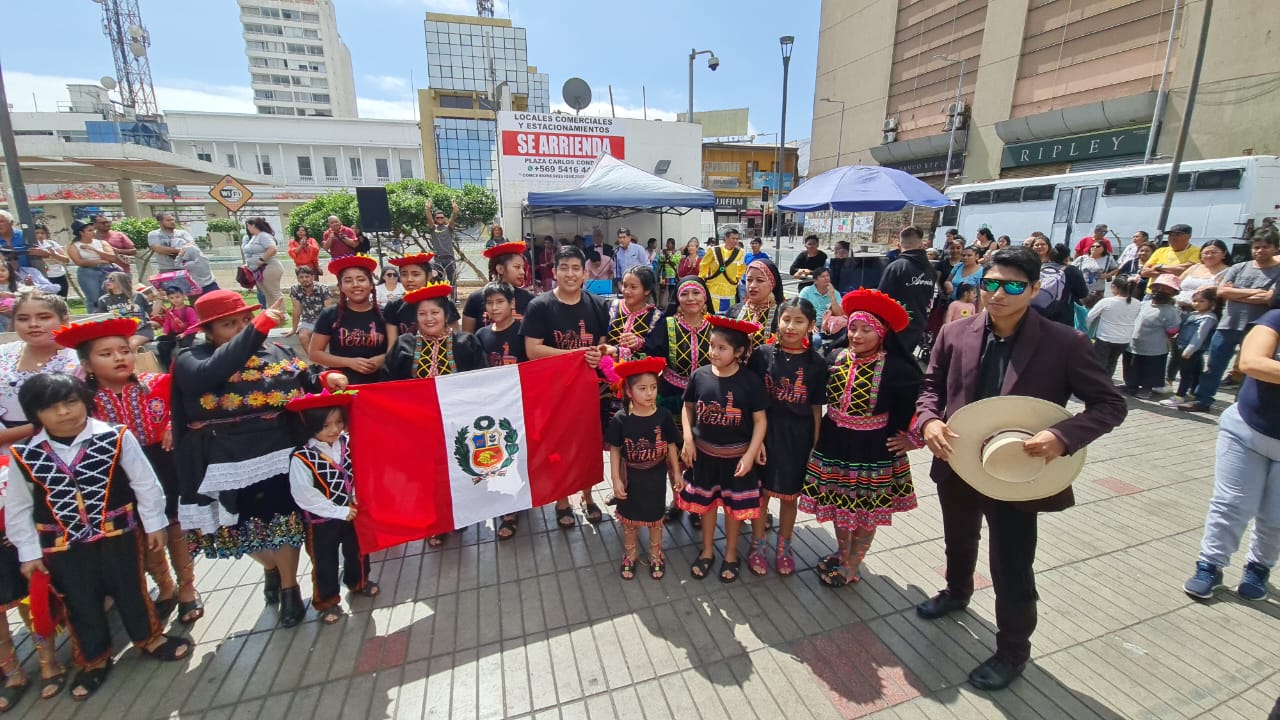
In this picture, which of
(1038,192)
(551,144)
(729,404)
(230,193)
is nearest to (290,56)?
(551,144)

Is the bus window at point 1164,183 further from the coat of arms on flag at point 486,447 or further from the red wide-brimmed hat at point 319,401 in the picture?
the red wide-brimmed hat at point 319,401

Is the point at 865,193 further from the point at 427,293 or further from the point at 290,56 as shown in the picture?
the point at 290,56

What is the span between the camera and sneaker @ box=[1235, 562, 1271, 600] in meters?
3.17

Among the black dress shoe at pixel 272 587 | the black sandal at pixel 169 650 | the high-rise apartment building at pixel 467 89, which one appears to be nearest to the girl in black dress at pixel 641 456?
the black dress shoe at pixel 272 587

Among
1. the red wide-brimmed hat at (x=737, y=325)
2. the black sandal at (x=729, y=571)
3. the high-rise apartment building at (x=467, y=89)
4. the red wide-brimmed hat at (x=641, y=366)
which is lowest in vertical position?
→ the black sandal at (x=729, y=571)

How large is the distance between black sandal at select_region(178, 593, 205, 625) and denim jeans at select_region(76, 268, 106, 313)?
8.26 meters

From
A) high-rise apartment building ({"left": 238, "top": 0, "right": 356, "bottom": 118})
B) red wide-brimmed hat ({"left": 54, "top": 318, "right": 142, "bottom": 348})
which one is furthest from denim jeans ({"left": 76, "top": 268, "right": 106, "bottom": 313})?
high-rise apartment building ({"left": 238, "top": 0, "right": 356, "bottom": 118})

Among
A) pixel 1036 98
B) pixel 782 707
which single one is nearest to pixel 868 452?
pixel 782 707

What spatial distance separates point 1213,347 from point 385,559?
29.2 ft

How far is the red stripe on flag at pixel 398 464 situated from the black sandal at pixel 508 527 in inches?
19.8

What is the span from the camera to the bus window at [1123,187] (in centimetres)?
1420

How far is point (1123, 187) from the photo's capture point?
1452 centimetres

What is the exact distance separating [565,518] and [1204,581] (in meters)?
4.05

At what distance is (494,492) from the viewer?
3666 millimetres
